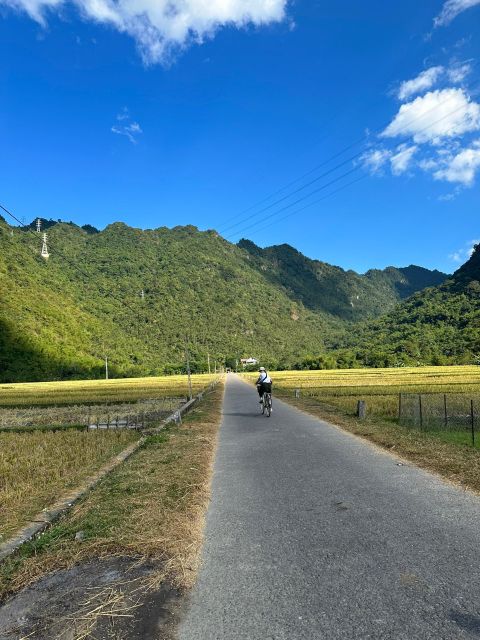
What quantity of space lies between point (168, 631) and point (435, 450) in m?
8.63

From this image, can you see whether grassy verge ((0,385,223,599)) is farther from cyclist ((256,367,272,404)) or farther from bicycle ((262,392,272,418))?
bicycle ((262,392,272,418))

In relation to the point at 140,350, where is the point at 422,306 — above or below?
above

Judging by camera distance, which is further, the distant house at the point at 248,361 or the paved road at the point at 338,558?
the distant house at the point at 248,361

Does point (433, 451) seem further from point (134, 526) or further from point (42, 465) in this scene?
point (42, 465)

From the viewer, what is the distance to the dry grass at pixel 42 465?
679cm

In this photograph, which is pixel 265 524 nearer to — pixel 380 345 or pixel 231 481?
pixel 231 481

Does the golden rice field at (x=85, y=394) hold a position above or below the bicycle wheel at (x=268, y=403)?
below

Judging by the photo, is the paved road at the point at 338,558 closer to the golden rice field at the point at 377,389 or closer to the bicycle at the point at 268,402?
the bicycle at the point at 268,402

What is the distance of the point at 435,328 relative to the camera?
12681 centimetres

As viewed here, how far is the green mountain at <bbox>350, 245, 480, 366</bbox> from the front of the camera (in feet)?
351

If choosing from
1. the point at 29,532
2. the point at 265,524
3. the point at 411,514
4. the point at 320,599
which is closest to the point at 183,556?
the point at 265,524

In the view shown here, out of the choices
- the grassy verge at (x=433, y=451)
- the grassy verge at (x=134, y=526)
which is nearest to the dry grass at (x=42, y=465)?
the grassy verge at (x=134, y=526)

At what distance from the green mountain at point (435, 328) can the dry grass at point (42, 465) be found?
93.9 m

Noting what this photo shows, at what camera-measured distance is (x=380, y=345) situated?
133 meters
